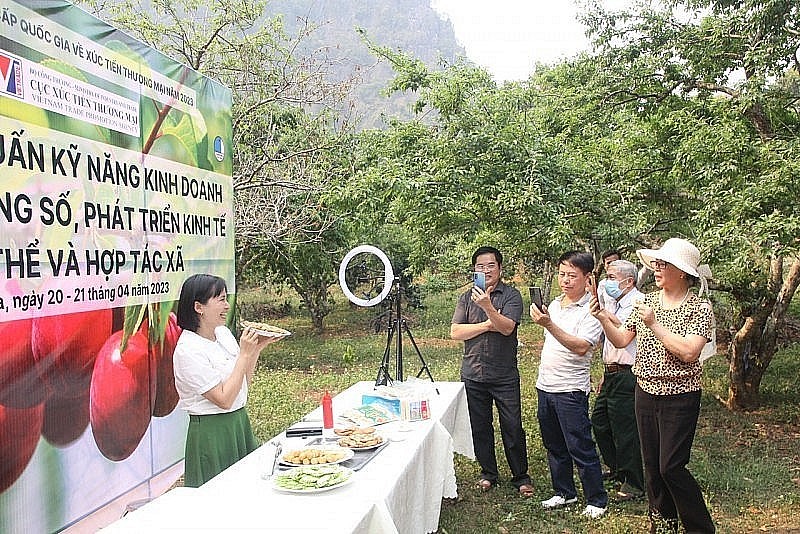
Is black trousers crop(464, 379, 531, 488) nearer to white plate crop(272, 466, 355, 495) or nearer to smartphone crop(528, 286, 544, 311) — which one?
smartphone crop(528, 286, 544, 311)

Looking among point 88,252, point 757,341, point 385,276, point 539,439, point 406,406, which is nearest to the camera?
point 88,252

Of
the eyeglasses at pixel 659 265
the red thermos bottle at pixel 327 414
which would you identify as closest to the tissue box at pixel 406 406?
the red thermos bottle at pixel 327 414

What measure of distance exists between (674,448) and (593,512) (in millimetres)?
972

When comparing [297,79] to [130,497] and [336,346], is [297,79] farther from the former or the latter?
[130,497]

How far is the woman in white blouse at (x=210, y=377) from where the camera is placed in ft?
10.0

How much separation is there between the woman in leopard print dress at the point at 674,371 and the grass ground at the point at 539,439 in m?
0.63

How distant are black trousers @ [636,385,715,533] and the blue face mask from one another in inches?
45.1

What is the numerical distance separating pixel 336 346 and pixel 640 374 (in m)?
9.17

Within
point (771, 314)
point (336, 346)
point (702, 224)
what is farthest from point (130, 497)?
point (336, 346)

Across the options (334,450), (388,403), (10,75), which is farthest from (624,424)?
(10,75)

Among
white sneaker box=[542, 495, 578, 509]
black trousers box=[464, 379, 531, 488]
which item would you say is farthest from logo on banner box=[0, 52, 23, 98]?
white sneaker box=[542, 495, 578, 509]

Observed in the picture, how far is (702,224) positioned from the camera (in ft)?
16.7

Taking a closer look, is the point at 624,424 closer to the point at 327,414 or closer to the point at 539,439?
the point at 539,439

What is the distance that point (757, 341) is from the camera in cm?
662
